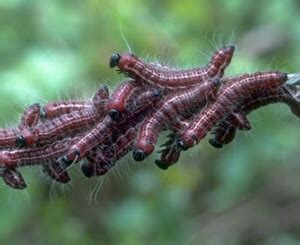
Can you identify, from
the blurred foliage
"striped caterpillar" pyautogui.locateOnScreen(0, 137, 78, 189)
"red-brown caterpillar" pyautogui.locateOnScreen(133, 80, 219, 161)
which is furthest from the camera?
the blurred foliage

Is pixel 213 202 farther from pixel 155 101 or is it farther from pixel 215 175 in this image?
pixel 155 101

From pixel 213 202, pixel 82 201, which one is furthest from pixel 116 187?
pixel 213 202

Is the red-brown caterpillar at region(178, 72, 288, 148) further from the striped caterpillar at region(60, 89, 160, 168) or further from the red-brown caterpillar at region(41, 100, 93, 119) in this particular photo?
the red-brown caterpillar at region(41, 100, 93, 119)

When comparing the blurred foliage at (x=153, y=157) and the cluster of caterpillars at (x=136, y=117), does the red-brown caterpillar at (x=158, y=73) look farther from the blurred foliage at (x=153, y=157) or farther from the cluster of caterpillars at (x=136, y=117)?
the blurred foliage at (x=153, y=157)

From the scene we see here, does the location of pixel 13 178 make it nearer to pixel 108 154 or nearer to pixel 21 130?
pixel 21 130

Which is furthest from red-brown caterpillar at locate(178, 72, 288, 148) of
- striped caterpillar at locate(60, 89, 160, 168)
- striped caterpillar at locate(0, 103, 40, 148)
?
striped caterpillar at locate(0, 103, 40, 148)
